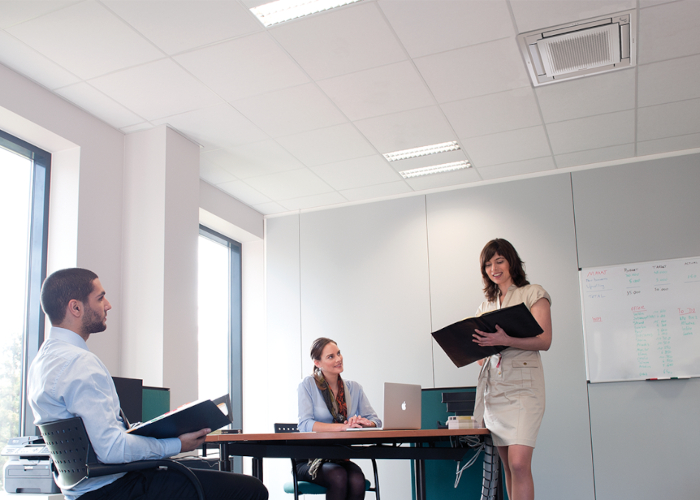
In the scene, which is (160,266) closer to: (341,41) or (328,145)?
(328,145)

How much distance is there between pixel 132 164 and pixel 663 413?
4.43m

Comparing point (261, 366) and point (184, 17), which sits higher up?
point (184, 17)

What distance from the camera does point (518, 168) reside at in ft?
17.5

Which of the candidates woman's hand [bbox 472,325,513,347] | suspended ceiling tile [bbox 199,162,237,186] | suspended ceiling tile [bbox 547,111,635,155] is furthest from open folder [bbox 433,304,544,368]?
suspended ceiling tile [bbox 199,162,237,186]

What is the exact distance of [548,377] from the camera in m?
4.99

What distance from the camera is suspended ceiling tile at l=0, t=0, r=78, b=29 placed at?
9.80 feet

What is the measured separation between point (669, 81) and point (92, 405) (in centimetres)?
389

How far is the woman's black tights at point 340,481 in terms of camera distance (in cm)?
313

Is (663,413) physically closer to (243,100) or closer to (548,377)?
(548,377)

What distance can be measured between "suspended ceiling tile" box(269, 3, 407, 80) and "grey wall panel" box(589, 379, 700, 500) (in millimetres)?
3207

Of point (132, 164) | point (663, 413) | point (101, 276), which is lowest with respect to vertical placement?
point (663, 413)

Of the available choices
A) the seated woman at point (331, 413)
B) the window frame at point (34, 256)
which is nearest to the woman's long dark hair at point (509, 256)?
the seated woman at point (331, 413)

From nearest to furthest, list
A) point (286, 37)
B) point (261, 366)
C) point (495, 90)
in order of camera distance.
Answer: point (286, 37) → point (495, 90) → point (261, 366)

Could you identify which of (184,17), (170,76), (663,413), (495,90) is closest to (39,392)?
(184,17)
